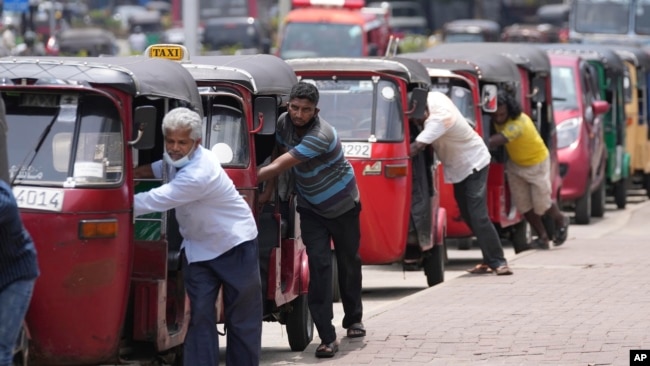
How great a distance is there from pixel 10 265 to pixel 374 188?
6250mm

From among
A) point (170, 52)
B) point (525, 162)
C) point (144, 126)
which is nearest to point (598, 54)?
point (525, 162)

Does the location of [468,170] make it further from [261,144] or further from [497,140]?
[261,144]

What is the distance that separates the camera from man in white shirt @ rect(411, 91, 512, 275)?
43.0 ft

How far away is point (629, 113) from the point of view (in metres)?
24.1

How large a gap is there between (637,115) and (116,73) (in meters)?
17.9

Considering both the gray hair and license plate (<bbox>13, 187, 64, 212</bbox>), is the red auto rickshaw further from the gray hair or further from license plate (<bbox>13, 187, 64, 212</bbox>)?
license plate (<bbox>13, 187, 64, 212</bbox>)

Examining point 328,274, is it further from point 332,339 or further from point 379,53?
point 379,53

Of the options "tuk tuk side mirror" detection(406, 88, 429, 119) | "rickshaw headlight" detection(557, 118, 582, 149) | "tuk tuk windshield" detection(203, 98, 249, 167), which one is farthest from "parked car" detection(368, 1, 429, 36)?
"tuk tuk windshield" detection(203, 98, 249, 167)

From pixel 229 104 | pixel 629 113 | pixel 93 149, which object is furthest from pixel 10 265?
pixel 629 113

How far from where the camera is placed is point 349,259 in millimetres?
9766

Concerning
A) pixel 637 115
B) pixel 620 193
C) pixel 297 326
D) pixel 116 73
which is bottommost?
pixel 620 193

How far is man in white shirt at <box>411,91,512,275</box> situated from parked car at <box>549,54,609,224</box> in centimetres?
644

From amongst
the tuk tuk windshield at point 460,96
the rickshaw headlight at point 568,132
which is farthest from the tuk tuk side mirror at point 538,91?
the rickshaw headlight at point 568,132

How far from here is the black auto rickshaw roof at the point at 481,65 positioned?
15500 mm
